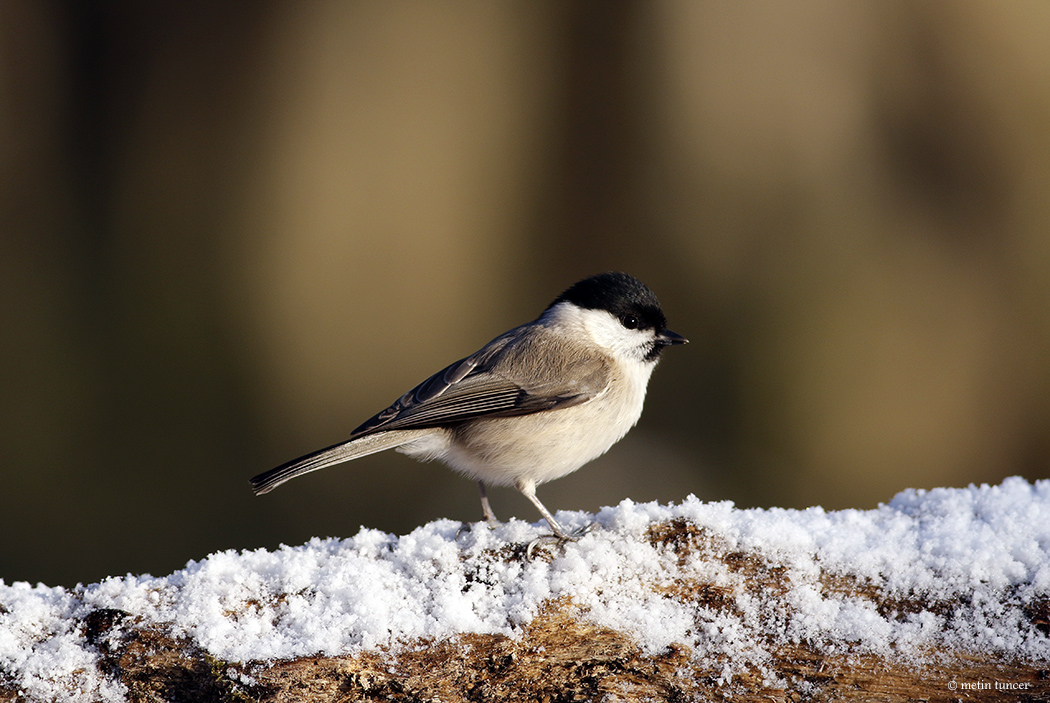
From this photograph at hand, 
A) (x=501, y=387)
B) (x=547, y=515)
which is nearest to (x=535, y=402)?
(x=501, y=387)

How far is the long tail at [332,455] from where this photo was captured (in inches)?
87.8

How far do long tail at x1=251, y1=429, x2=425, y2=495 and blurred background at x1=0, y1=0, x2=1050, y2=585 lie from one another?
220cm

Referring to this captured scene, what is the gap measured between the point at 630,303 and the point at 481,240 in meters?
2.65

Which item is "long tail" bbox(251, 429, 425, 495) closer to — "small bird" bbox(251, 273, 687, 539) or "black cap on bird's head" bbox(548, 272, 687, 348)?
"small bird" bbox(251, 273, 687, 539)

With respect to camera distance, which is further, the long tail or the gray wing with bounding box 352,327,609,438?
the gray wing with bounding box 352,327,609,438

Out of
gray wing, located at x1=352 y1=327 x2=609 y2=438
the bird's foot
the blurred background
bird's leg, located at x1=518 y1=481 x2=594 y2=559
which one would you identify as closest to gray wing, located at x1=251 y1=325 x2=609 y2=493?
gray wing, located at x1=352 y1=327 x2=609 y2=438

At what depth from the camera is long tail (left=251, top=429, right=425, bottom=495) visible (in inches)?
87.8

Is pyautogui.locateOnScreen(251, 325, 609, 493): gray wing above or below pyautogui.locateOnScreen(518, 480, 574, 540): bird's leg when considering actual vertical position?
above

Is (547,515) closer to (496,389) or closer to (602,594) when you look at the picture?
(602,594)

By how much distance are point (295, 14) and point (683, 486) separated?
158 inches

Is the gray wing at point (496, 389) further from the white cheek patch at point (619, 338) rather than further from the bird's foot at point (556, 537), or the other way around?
the bird's foot at point (556, 537)

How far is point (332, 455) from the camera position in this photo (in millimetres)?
2305

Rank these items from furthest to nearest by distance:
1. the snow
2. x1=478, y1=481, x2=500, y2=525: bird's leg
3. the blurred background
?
1. the blurred background
2. x1=478, y1=481, x2=500, y2=525: bird's leg
3. the snow

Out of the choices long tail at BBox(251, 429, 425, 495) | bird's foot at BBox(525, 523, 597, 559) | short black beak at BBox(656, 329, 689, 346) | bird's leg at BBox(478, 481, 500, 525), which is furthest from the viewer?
short black beak at BBox(656, 329, 689, 346)
